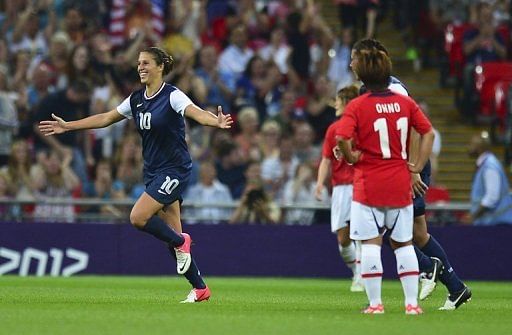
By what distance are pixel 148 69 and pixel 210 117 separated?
1.16 m

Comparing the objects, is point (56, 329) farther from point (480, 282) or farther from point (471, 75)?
point (471, 75)

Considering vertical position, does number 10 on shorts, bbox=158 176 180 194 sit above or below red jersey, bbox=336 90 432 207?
below

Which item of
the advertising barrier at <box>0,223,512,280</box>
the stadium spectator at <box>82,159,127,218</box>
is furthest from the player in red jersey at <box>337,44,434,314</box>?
the stadium spectator at <box>82,159,127,218</box>

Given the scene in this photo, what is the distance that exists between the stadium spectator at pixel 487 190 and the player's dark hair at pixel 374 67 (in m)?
9.29

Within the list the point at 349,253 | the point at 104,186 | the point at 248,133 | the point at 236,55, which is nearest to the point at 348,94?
the point at 349,253

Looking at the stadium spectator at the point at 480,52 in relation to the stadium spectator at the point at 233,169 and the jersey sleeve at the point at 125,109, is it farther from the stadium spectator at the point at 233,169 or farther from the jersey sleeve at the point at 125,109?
the jersey sleeve at the point at 125,109

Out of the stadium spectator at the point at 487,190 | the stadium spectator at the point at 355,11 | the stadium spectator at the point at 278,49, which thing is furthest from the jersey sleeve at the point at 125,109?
the stadium spectator at the point at 355,11

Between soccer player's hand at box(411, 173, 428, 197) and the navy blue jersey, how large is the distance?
2344 millimetres

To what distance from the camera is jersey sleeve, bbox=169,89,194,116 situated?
13016mm

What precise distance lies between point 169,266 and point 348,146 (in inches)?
400

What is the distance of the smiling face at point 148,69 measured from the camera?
43.4 feet

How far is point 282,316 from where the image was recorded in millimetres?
11547

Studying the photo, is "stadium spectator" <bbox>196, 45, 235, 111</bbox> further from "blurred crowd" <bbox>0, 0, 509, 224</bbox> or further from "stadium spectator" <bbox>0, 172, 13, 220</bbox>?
"stadium spectator" <bbox>0, 172, 13, 220</bbox>

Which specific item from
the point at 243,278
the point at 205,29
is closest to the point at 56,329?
the point at 243,278
